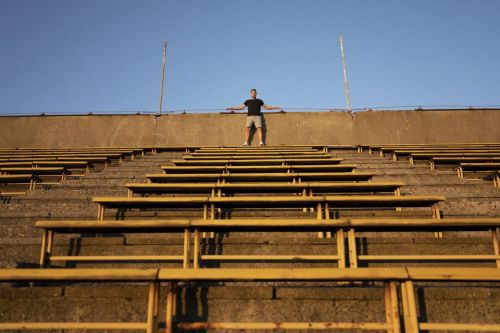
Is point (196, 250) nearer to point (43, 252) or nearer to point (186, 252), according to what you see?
point (186, 252)

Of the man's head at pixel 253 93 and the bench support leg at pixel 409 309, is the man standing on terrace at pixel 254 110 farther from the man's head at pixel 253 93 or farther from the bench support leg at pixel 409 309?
the bench support leg at pixel 409 309

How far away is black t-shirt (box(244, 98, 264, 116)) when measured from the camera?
8.24m

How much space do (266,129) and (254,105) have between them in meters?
0.83

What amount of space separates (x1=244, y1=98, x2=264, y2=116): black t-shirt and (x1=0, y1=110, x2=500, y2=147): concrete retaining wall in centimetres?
69

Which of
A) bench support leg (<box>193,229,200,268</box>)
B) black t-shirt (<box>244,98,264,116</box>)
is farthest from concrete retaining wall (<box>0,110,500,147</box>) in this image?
bench support leg (<box>193,229,200,268</box>)

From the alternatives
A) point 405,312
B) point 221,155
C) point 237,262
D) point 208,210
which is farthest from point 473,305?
point 221,155

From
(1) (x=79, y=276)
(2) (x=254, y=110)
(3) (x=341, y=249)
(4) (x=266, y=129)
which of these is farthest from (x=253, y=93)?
(1) (x=79, y=276)

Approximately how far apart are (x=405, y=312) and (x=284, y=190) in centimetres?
256

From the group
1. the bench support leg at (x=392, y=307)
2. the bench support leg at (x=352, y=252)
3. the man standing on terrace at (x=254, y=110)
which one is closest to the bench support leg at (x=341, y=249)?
the bench support leg at (x=352, y=252)

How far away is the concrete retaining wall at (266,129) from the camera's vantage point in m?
8.76

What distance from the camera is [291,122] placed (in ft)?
29.2

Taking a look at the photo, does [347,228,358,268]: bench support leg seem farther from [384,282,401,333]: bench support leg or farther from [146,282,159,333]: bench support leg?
[146,282,159,333]: bench support leg

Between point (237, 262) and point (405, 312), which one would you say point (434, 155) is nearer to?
point (237, 262)

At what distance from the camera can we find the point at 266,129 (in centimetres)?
884
